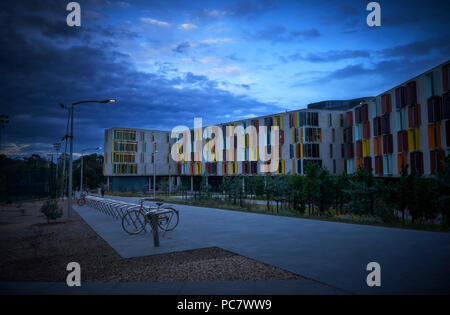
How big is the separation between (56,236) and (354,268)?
400 inches

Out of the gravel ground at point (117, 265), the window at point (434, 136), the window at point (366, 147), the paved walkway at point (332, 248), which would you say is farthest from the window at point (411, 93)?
the gravel ground at point (117, 265)

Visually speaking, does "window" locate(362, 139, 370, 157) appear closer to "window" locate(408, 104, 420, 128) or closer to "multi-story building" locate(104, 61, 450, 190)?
"multi-story building" locate(104, 61, 450, 190)

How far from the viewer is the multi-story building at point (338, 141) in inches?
956

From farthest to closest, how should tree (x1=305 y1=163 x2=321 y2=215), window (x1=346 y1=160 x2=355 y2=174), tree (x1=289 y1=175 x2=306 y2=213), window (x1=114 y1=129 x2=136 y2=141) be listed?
1. window (x1=114 y1=129 x2=136 y2=141)
2. window (x1=346 y1=160 x2=355 y2=174)
3. tree (x1=289 y1=175 x2=306 y2=213)
4. tree (x1=305 y1=163 x2=321 y2=215)

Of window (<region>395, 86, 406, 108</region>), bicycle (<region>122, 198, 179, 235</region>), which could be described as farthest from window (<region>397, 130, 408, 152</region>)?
bicycle (<region>122, 198, 179, 235</region>)

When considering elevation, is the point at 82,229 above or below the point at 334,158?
below

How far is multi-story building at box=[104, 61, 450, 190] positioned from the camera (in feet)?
79.7

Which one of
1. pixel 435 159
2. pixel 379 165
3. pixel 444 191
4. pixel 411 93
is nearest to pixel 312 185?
pixel 444 191

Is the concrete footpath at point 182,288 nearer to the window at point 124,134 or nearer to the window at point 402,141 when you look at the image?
the window at point 402,141

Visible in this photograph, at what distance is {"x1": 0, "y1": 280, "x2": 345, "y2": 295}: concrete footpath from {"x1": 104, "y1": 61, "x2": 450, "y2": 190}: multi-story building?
11.7 m

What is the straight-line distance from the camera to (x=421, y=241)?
27.8 feet

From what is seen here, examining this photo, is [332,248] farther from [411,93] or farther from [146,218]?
[411,93]
